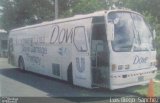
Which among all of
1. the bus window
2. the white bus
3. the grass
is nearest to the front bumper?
the white bus

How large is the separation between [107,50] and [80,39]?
1.38 meters

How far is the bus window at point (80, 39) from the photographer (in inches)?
481

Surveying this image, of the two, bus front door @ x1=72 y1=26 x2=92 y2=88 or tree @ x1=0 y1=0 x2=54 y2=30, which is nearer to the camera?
bus front door @ x1=72 y1=26 x2=92 y2=88

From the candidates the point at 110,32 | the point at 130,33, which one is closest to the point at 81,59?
the point at 110,32

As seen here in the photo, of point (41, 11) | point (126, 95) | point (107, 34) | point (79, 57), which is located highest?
point (41, 11)

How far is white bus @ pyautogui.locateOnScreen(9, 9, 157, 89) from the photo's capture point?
1136 centimetres

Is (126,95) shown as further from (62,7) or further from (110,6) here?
(110,6)

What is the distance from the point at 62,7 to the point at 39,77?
5.77m

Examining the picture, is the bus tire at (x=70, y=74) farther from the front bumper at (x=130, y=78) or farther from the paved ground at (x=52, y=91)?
the front bumper at (x=130, y=78)

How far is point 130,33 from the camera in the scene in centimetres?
1198

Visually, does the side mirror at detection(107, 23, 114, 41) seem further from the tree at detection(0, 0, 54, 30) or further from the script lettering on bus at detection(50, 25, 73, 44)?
the tree at detection(0, 0, 54, 30)

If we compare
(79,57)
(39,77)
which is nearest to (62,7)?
(39,77)

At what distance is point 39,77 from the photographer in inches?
671

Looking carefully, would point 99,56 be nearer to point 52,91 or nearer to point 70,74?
point 70,74
